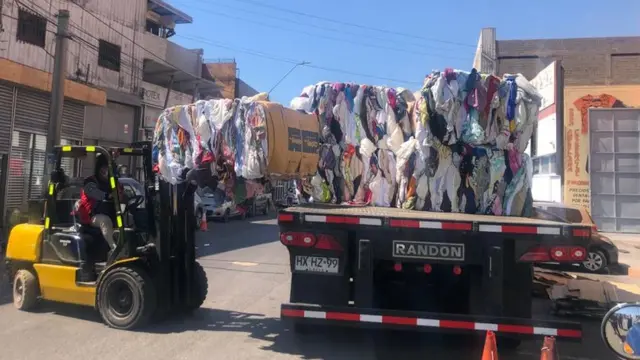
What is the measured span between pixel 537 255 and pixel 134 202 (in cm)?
484

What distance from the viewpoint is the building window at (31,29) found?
755 inches

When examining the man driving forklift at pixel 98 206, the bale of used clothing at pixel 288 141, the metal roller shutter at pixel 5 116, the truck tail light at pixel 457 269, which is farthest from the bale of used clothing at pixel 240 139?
the metal roller shutter at pixel 5 116

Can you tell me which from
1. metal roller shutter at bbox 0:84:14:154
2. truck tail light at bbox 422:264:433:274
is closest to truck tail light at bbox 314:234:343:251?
truck tail light at bbox 422:264:433:274

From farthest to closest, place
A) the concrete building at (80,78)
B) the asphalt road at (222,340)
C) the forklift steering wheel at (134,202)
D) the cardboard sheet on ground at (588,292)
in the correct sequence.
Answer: the concrete building at (80,78) < the cardboard sheet on ground at (588,292) < the forklift steering wheel at (134,202) < the asphalt road at (222,340)

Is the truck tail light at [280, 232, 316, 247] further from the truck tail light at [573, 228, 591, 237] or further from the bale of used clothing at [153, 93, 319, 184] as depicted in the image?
the truck tail light at [573, 228, 591, 237]

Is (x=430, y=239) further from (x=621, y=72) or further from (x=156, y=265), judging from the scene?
(x=621, y=72)

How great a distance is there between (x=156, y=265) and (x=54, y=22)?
56.6 ft

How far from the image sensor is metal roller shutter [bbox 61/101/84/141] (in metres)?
20.5

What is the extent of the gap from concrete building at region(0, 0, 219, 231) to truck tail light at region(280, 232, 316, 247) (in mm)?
12348

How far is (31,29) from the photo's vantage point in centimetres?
1969

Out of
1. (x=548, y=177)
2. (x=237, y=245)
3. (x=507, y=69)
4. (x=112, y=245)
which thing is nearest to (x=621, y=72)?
(x=507, y=69)

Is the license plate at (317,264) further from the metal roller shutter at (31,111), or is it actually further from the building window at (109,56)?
the building window at (109,56)

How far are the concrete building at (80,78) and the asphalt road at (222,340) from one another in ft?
33.0

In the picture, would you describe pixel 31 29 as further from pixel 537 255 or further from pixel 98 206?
pixel 537 255
